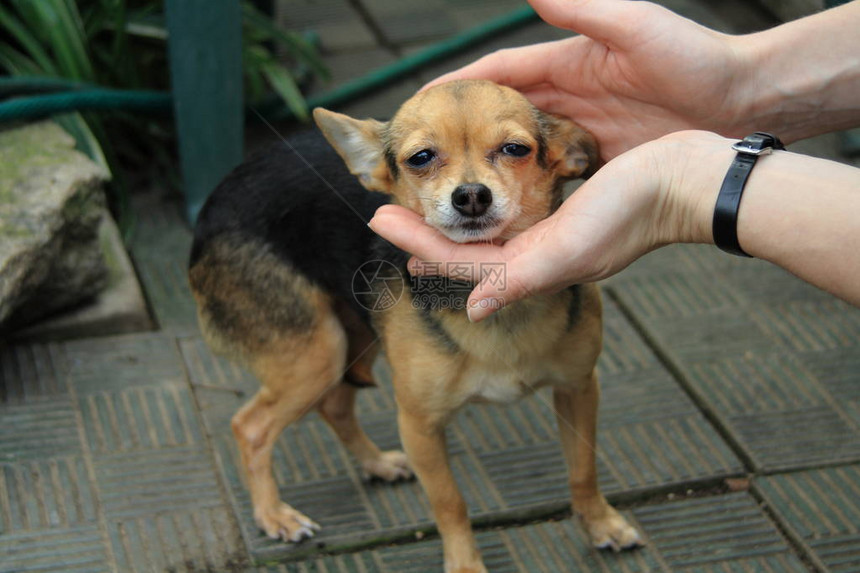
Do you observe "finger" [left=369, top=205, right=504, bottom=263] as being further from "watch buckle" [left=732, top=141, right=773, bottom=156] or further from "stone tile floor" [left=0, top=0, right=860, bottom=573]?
"stone tile floor" [left=0, top=0, right=860, bottom=573]

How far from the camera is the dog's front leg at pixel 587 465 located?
10.5 ft

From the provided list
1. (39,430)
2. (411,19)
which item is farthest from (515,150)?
(411,19)

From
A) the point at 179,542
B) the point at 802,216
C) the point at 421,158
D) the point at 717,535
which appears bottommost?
the point at 179,542

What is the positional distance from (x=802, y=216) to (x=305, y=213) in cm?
156

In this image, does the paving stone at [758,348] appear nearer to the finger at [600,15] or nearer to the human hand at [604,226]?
the human hand at [604,226]

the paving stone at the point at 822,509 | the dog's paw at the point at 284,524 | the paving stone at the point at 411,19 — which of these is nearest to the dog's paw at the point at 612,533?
the paving stone at the point at 822,509

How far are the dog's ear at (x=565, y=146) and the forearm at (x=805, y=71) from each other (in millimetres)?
550

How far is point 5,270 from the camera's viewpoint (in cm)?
370

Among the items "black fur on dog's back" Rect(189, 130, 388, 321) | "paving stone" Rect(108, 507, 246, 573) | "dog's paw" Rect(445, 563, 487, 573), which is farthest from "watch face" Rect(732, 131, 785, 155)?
"paving stone" Rect(108, 507, 246, 573)

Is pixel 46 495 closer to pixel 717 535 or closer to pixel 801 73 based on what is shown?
pixel 717 535

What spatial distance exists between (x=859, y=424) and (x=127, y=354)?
2.85 m

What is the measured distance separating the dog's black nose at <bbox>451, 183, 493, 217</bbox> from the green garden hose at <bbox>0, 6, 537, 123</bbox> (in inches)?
99.0

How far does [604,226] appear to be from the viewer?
261 centimetres

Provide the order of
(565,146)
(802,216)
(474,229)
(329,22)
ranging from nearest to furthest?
(802,216) < (474,229) < (565,146) < (329,22)
